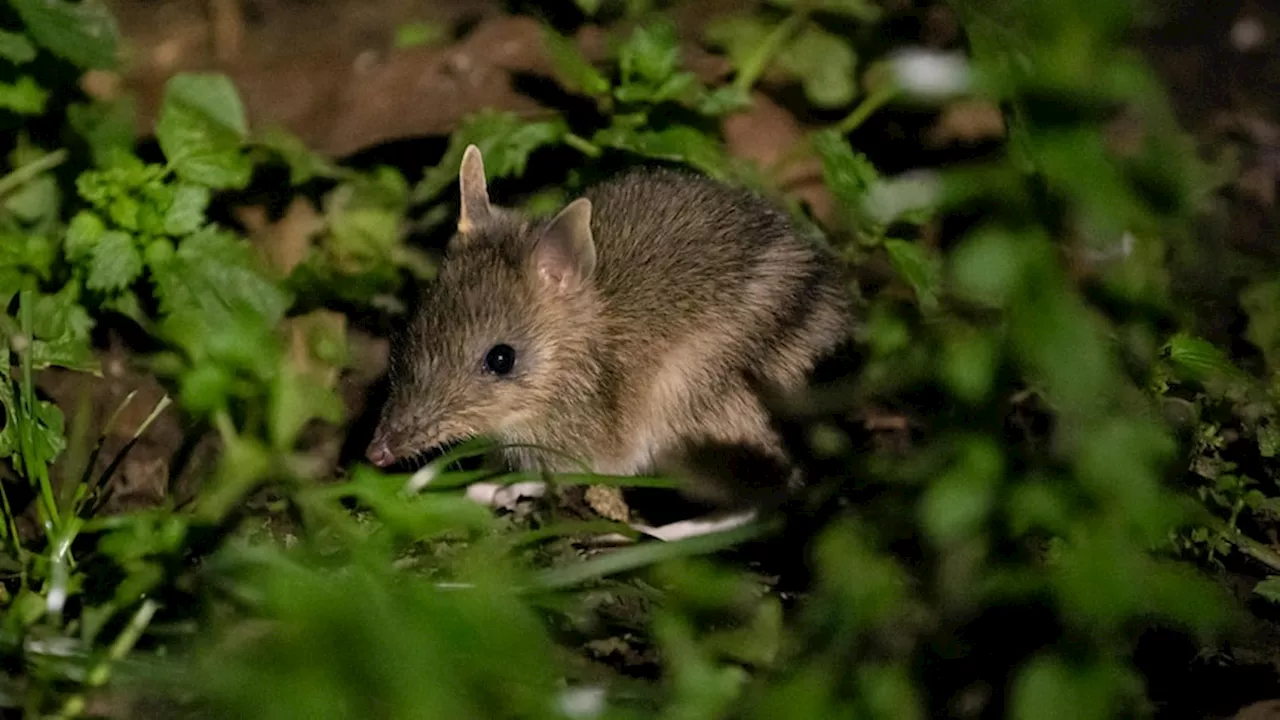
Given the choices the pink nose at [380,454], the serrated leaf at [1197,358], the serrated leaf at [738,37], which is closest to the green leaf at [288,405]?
the pink nose at [380,454]

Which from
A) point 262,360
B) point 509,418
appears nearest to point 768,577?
point 509,418

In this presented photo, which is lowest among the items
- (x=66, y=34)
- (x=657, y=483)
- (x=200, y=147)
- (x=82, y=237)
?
(x=657, y=483)

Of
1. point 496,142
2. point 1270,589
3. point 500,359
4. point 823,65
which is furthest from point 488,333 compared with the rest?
point 1270,589

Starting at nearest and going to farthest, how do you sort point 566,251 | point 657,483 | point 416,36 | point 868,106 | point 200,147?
point 657,483
point 566,251
point 200,147
point 868,106
point 416,36

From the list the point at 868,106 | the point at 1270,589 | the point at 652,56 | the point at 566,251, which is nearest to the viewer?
the point at 1270,589

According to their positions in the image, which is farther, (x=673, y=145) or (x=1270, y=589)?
(x=673, y=145)

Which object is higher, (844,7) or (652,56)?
(652,56)

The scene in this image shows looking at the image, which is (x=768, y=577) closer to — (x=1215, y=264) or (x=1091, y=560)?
(x=1215, y=264)

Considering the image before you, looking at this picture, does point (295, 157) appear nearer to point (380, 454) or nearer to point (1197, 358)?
point (380, 454)
